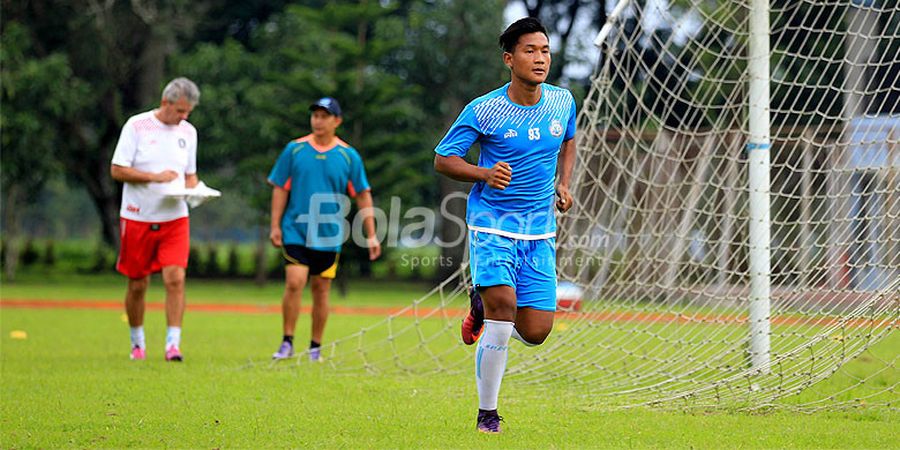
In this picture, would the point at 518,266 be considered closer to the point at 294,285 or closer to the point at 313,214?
the point at 313,214

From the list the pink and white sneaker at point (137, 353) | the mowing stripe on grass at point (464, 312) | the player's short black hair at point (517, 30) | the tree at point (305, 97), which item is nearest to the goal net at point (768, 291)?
the mowing stripe on grass at point (464, 312)

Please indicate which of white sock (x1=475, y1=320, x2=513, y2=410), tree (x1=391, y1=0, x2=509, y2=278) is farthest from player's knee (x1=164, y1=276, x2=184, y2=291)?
tree (x1=391, y1=0, x2=509, y2=278)

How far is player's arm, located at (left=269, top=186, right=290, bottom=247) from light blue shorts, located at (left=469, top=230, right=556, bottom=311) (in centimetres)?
409

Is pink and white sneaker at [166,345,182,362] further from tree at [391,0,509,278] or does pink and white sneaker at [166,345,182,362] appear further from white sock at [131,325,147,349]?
tree at [391,0,509,278]

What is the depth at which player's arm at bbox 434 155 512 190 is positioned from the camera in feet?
18.8

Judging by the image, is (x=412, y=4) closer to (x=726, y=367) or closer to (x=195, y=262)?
(x=195, y=262)

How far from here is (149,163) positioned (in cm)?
945

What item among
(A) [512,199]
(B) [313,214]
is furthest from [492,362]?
(B) [313,214]

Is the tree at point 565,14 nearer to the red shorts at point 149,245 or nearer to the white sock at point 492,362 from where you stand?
the red shorts at point 149,245

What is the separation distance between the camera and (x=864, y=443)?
18.0ft

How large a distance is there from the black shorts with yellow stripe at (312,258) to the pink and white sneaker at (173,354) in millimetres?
1223

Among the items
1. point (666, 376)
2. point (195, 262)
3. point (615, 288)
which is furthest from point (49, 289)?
point (666, 376)

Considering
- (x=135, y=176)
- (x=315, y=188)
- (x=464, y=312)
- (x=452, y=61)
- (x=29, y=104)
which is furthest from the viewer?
(x=452, y=61)

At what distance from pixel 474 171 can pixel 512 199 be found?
29 centimetres
